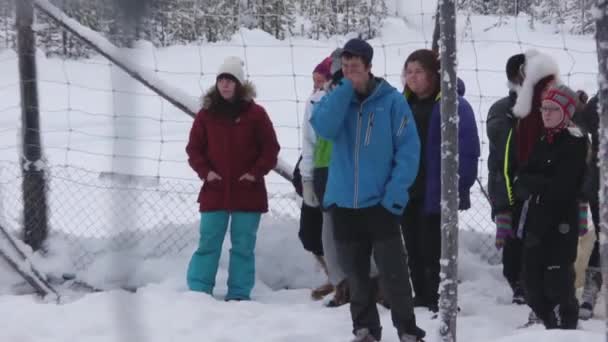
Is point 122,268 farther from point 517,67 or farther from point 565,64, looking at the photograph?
point 565,64

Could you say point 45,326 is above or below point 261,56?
below

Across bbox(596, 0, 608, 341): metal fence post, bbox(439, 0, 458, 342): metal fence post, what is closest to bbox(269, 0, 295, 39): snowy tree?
bbox(439, 0, 458, 342): metal fence post

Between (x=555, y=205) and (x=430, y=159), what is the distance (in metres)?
0.88

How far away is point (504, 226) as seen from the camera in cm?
434

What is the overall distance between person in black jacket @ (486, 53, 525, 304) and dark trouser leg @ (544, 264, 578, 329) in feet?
1.47

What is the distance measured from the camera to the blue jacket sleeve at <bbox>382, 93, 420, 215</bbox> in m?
3.83

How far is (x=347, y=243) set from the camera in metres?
3.97

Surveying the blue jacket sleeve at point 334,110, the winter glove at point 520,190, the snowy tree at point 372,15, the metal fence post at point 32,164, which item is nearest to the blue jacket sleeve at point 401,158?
the blue jacket sleeve at point 334,110

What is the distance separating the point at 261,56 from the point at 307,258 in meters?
11.7

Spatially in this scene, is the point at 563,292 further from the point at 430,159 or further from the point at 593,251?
the point at 430,159

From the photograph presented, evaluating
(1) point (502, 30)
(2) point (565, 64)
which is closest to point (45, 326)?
(2) point (565, 64)

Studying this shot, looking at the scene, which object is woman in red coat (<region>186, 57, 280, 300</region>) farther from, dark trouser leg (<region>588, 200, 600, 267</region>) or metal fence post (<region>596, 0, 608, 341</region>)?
metal fence post (<region>596, 0, 608, 341</region>)

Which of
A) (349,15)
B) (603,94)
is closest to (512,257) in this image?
(603,94)

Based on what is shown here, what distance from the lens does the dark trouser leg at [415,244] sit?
15.5 ft
